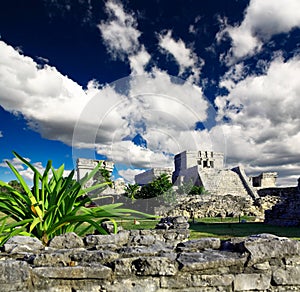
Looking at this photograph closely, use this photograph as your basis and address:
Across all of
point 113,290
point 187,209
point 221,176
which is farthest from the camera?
point 221,176

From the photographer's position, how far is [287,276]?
312cm

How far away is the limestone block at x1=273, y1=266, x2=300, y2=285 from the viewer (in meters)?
3.11

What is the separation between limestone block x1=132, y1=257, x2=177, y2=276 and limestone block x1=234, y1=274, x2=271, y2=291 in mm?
708

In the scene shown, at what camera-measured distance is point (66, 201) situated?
Result: 5652mm

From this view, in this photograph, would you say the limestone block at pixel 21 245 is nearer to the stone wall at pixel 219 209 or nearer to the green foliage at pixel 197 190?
the stone wall at pixel 219 209

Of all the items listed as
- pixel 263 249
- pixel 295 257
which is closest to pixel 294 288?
pixel 295 257

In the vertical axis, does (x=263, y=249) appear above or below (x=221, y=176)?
below

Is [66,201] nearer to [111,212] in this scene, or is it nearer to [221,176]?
[111,212]

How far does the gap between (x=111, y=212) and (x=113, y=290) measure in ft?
9.64

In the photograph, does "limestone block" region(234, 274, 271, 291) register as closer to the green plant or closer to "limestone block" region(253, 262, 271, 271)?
"limestone block" region(253, 262, 271, 271)

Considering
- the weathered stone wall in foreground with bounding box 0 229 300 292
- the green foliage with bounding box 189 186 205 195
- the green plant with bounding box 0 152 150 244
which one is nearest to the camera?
the weathered stone wall in foreground with bounding box 0 229 300 292

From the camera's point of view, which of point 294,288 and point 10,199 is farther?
point 10,199

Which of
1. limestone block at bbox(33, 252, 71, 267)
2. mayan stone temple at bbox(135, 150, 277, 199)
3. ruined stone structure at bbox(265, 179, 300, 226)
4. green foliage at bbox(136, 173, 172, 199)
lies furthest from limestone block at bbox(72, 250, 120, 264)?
mayan stone temple at bbox(135, 150, 277, 199)

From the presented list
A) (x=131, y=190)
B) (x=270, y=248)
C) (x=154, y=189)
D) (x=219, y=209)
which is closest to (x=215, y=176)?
(x=154, y=189)
